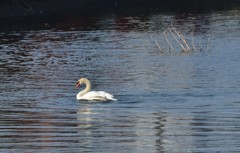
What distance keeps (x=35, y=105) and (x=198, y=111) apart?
4.56m

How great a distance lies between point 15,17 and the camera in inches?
2712

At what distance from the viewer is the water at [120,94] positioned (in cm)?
1998

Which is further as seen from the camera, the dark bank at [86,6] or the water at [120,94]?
the dark bank at [86,6]

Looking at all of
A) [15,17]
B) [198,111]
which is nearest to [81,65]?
[198,111]

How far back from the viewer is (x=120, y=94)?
28578 millimetres

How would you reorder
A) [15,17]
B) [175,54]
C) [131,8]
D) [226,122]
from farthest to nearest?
[131,8] → [15,17] → [175,54] → [226,122]

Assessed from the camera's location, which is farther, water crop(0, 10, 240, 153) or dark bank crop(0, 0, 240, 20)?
dark bank crop(0, 0, 240, 20)

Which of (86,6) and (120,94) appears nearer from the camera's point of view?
(120,94)

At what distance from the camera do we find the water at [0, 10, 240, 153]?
19984 mm

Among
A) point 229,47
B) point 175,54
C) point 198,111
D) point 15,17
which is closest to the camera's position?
point 198,111

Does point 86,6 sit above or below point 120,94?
above

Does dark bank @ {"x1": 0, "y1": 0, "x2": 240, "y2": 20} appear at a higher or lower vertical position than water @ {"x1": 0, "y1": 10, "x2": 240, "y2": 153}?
higher

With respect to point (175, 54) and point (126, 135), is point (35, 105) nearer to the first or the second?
point (126, 135)

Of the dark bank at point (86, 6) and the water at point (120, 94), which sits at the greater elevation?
the dark bank at point (86, 6)
